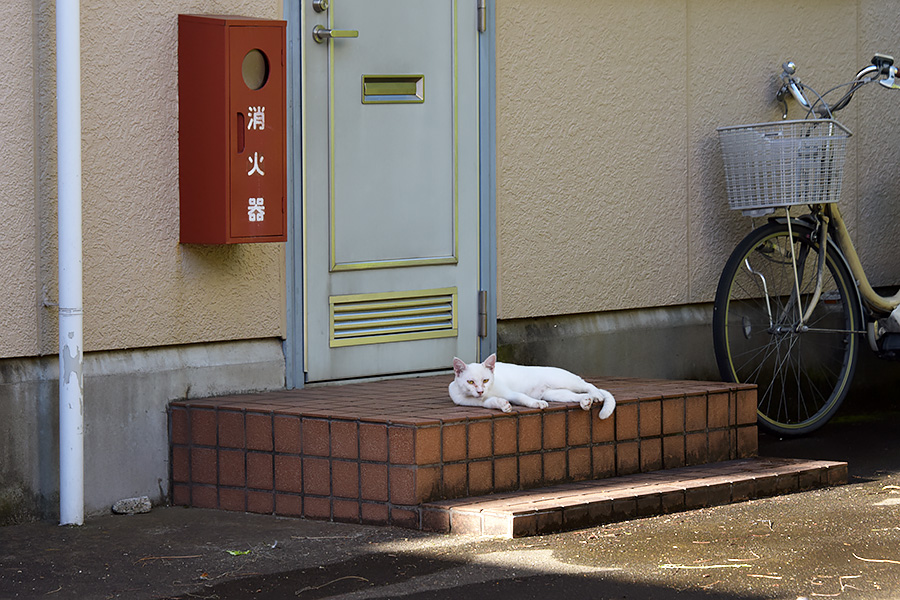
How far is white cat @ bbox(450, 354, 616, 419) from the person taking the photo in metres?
4.99

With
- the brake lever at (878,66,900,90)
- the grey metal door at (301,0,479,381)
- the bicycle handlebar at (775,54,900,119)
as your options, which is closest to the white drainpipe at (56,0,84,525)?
the grey metal door at (301,0,479,381)

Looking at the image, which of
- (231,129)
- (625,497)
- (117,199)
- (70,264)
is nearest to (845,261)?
(625,497)

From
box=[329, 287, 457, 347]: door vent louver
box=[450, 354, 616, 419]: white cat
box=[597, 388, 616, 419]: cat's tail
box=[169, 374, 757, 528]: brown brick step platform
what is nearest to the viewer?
box=[169, 374, 757, 528]: brown brick step platform

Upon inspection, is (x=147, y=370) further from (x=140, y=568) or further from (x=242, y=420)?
(x=140, y=568)

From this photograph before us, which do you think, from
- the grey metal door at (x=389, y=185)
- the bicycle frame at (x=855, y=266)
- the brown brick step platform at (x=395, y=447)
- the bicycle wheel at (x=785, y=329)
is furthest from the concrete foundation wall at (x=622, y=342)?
the brown brick step platform at (x=395, y=447)

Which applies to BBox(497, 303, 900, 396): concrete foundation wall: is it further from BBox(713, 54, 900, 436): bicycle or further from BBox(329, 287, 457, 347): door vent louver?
BBox(329, 287, 457, 347): door vent louver

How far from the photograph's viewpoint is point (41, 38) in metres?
4.82

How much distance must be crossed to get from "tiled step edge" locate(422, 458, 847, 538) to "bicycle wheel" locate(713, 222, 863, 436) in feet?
3.28

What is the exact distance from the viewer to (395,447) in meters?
4.68

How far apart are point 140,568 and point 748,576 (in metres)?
1.91

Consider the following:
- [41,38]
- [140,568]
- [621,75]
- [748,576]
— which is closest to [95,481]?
[140,568]

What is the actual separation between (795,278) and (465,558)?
9.99 ft

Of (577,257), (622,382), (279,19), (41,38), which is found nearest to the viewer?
(41,38)

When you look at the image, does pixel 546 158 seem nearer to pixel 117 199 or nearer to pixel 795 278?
pixel 795 278
